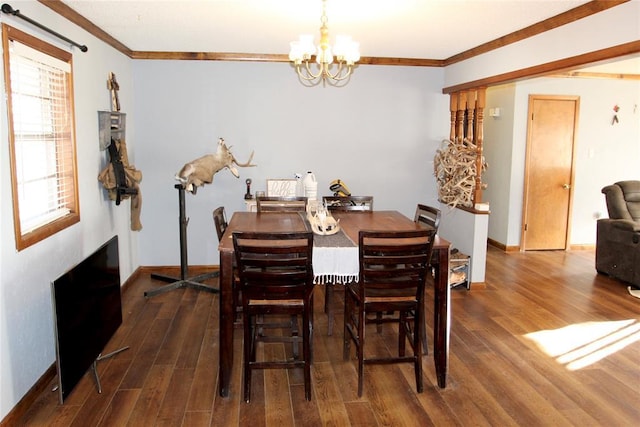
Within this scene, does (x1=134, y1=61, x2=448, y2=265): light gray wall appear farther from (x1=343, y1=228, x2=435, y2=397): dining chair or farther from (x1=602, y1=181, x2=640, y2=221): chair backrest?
(x1=343, y1=228, x2=435, y2=397): dining chair

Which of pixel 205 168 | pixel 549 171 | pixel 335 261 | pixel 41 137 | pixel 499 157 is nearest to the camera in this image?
pixel 335 261

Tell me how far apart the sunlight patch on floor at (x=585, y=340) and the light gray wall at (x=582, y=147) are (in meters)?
2.74

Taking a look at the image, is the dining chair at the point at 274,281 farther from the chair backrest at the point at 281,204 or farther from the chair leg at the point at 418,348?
the chair backrest at the point at 281,204

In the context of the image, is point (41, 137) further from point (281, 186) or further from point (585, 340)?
point (585, 340)

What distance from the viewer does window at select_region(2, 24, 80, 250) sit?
107 inches

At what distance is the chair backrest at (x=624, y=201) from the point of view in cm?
565

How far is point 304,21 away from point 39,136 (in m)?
2.05

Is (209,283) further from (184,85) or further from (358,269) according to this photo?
(358,269)

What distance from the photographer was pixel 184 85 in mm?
5457

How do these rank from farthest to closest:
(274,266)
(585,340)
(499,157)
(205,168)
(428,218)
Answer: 1. (499,157)
2. (205,168)
3. (428,218)
4. (585,340)
5. (274,266)

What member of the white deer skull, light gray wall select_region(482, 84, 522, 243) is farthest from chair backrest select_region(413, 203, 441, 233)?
light gray wall select_region(482, 84, 522, 243)

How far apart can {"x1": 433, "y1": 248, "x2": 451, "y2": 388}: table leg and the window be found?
2.34 m

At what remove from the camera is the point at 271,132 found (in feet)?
18.6

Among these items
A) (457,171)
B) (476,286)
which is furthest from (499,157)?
(476,286)
